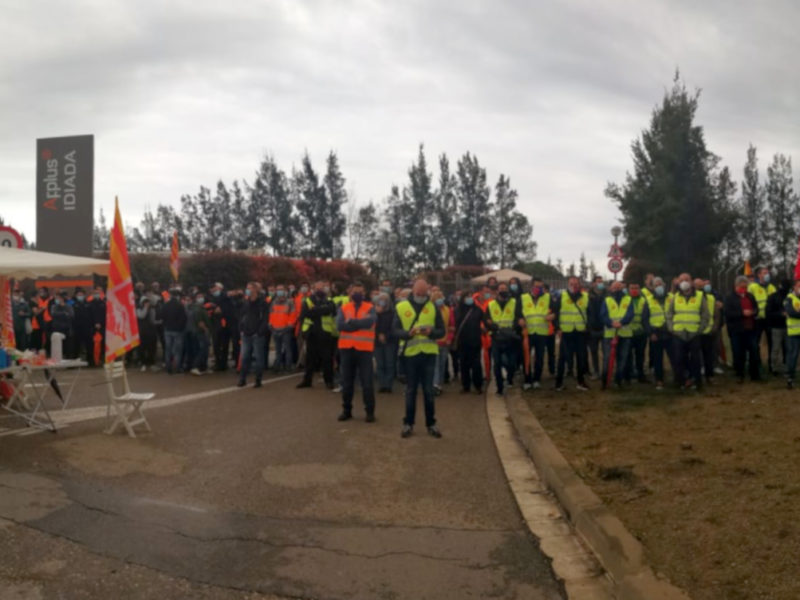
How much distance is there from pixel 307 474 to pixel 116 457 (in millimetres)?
2250

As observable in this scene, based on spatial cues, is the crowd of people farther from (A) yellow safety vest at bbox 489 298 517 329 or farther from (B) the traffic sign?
(B) the traffic sign

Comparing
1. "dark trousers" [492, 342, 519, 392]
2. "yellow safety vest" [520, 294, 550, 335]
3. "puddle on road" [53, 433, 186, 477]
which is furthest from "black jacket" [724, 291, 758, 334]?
"puddle on road" [53, 433, 186, 477]

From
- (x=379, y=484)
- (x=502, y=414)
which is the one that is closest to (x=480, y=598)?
(x=379, y=484)

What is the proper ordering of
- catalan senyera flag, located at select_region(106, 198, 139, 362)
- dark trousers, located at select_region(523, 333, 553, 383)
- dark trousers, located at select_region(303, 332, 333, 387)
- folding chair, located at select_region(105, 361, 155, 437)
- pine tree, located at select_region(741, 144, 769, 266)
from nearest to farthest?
1. folding chair, located at select_region(105, 361, 155, 437)
2. catalan senyera flag, located at select_region(106, 198, 139, 362)
3. dark trousers, located at select_region(523, 333, 553, 383)
4. dark trousers, located at select_region(303, 332, 333, 387)
5. pine tree, located at select_region(741, 144, 769, 266)

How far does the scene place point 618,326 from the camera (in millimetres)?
12820

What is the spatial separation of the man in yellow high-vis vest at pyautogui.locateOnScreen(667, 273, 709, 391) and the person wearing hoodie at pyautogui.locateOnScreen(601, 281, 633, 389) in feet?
2.47

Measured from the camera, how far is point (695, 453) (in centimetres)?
754

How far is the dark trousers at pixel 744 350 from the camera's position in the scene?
1290 cm

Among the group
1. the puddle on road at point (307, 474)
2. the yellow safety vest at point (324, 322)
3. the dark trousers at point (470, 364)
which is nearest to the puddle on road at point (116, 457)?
the puddle on road at point (307, 474)

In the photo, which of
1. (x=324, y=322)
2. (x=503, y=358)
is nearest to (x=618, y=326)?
(x=503, y=358)

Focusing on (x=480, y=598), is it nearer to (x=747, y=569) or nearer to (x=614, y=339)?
(x=747, y=569)

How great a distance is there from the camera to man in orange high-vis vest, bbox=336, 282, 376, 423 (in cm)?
1026

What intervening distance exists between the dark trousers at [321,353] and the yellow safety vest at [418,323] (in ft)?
14.3

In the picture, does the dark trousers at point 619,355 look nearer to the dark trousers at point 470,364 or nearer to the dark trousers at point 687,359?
the dark trousers at point 687,359
